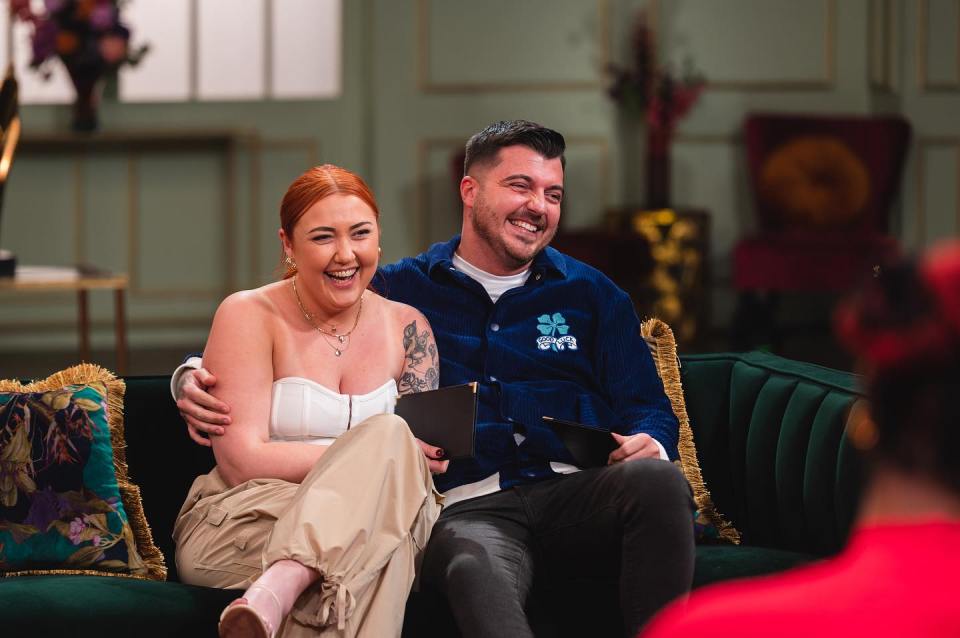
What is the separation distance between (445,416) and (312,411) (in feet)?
0.75

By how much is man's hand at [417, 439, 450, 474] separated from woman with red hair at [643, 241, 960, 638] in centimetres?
148

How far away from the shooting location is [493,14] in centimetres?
552

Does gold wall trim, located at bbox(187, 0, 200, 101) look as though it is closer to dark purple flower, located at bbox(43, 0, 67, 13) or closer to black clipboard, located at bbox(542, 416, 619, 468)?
dark purple flower, located at bbox(43, 0, 67, 13)

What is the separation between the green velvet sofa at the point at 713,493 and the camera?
1.88m

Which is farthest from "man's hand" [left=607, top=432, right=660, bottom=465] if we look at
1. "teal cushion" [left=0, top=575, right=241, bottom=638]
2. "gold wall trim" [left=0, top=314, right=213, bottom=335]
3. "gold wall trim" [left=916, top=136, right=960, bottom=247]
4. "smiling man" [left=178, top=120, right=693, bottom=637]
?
"gold wall trim" [left=916, top=136, right=960, bottom=247]

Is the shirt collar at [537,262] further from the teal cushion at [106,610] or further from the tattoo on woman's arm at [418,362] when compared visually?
the teal cushion at [106,610]

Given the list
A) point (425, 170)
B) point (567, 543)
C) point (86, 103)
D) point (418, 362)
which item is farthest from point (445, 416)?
point (86, 103)

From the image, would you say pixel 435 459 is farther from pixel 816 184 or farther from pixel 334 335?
pixel 816 184

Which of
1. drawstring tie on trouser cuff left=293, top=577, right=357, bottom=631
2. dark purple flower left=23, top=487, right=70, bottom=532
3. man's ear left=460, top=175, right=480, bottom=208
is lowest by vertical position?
drawstring tie on trouser cuff left=293, top=577, right=357, bottom=631

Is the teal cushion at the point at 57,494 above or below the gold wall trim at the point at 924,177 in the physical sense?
below

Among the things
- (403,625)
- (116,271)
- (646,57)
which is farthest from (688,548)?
(116,271)

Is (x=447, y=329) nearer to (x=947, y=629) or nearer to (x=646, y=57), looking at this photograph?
(x=947, y=629)

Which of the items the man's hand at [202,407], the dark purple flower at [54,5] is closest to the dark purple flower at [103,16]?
the dark purple flower at [54,5]

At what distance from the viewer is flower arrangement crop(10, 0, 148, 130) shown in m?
5.04
